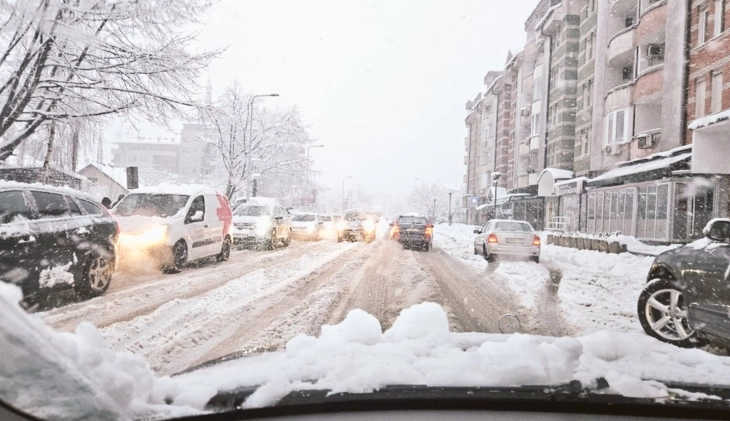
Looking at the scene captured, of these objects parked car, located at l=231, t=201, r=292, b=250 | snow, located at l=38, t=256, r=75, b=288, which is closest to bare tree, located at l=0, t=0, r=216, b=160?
snow, located at l=38, t=256, r=75, b=288

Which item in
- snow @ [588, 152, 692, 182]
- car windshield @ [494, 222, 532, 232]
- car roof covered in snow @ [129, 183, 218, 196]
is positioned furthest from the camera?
car windshield @ [494, 222, 532, 232]

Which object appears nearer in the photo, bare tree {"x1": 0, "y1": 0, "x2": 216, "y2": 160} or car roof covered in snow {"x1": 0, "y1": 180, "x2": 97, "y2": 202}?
car roof covered in snow {"x1": 0, "y1": 180, "x2": 97, "y2": 202}

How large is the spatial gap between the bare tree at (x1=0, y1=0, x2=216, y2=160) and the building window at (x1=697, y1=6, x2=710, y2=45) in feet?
28.9

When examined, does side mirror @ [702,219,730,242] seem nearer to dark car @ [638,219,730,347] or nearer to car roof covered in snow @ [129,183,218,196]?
dark car @ [638,219,730,347]

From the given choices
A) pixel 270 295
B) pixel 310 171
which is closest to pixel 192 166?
pixel 310 171

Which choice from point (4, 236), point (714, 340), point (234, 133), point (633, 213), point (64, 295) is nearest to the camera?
point (4, 236)

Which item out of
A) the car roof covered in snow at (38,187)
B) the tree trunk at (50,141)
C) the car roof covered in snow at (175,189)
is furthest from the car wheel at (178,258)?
the car roof covered in snow at (38,187)

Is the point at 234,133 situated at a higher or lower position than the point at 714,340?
higher

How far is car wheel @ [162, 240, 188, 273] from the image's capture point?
930cm

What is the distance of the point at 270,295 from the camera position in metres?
7.10

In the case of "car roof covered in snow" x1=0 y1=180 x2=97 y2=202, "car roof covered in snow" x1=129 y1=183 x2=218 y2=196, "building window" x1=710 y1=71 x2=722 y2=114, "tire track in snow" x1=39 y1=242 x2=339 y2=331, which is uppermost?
"building window" x1=710 y1=71 x2=722 y2=114

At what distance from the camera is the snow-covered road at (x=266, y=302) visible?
4266 millimetres

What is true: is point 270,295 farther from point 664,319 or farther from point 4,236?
point 664,319

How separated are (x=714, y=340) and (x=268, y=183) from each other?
928 cm
